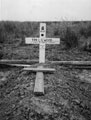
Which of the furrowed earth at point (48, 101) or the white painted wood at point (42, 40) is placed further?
the white painted wood at point (42, 40)

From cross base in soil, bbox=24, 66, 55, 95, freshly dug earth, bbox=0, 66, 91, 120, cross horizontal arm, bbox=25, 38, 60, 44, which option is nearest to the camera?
freshly dug earth, bbox=0, 66, 91, 120

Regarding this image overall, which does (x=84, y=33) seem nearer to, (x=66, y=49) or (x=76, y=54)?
(x=66, y=49)

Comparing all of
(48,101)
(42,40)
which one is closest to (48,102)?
(48,101)

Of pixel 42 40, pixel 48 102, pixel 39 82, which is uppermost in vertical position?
pixel 42 40

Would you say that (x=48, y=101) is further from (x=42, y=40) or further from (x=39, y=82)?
(x=42, y=40)

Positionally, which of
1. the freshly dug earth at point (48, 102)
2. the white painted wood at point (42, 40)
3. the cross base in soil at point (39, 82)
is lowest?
the freshly dug earth at point (48, 102)

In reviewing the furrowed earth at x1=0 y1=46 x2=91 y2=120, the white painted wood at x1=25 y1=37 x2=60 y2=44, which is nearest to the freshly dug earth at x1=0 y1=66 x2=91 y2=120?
the furrowed earth at x1=0 y1=46 x2=91 y2=120

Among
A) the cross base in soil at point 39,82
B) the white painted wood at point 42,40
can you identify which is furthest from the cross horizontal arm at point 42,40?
the cross base in soil at point 39,82

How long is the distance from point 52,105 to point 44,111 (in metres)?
0.19

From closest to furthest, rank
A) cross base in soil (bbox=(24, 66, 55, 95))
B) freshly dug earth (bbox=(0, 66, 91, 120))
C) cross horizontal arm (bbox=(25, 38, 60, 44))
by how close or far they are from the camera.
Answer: freshly dug earth (bbox=(0, 66, 91, 120)), cross base in soil (bbox=(24, 66, 55, 95)), cross horizontal arm (bbox=(25, 38, 60, 44))

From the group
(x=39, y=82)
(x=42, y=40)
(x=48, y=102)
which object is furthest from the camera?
(x=42, y=40)

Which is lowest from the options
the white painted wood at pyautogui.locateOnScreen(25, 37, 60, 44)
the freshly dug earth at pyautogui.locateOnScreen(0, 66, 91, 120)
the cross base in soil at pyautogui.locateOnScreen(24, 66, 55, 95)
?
the freshly dug earth at pyautogui.locateOnScreen(0, 66, 91, 120)

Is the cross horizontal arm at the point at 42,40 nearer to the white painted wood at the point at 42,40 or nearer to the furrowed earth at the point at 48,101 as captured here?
the white painted wood at the point at 42,40

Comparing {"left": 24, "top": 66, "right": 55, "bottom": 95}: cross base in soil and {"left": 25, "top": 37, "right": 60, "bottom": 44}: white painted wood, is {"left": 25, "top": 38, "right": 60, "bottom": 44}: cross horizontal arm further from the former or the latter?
{"left": 24, "top": 66, "right": 55, "bottom": 95}: cross base in soil
